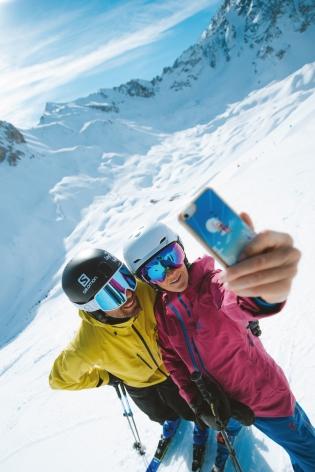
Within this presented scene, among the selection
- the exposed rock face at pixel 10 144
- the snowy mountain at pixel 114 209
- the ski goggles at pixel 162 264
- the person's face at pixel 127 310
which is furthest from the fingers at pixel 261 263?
the exposed rock face at pixel 10 144

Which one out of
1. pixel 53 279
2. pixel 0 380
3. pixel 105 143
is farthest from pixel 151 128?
pixel 0 380

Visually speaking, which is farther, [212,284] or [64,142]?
[64,142]

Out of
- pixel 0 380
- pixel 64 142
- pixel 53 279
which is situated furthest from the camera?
pixel 64 142

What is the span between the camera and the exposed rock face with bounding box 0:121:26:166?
121050 mm

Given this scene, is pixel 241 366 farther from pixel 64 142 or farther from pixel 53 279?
pixel 64 142

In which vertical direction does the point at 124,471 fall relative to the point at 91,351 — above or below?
below

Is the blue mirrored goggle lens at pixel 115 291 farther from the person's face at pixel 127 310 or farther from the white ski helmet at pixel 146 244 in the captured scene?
the white ski helmet at pixel 146 244

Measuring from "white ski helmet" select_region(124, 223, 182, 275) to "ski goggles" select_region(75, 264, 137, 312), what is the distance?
281 mm

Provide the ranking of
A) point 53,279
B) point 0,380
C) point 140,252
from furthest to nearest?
point 53,279
point 0,380
point 140,252

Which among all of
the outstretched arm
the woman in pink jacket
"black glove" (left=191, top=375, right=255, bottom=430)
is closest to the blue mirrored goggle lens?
the woman in pink jacket

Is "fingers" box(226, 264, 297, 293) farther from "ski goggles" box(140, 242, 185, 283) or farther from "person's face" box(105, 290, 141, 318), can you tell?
"person's face" box(105, 290, 141, 318)

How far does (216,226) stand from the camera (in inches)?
66.8

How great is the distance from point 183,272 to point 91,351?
1.52 m

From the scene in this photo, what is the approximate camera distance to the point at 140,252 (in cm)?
368
